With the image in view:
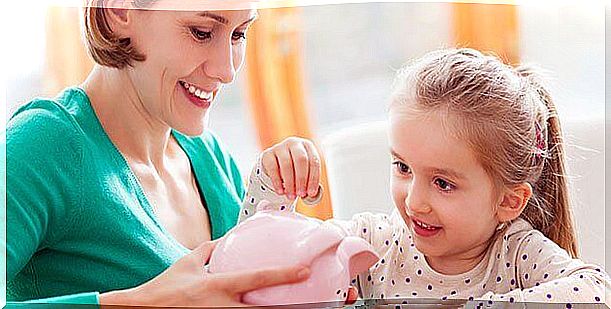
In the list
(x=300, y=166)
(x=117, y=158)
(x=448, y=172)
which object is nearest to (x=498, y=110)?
(x=448, y=172)

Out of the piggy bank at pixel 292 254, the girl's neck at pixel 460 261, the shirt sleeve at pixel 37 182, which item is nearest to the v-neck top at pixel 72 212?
the shirt sleeve at pixel 37 182

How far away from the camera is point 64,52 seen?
0.80 m

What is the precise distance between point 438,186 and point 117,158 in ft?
0.88

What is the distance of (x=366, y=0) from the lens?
29.3 inches

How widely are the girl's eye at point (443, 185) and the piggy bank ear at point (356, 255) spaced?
7cm

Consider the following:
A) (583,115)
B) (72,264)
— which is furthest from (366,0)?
(72,264)

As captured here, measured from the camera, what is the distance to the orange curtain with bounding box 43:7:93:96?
0.80m

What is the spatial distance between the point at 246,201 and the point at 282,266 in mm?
166

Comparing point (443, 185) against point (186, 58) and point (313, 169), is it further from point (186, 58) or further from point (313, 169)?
point (186, 58)

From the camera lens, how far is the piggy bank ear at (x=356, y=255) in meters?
0.69

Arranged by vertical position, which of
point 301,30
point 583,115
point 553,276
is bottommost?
point 553,276

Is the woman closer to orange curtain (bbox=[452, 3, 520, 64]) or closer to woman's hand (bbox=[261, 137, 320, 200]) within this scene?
woman's hand (bbox=[261, 137, 320, 200])

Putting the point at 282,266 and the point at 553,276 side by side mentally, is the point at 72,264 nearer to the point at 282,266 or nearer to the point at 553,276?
the point at 282,266

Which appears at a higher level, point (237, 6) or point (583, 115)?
point (237, 6)
